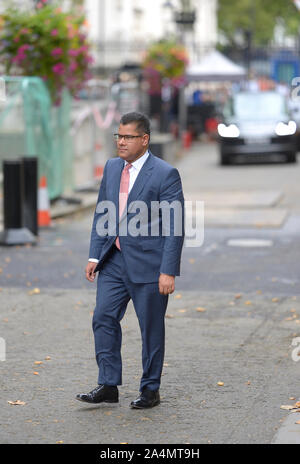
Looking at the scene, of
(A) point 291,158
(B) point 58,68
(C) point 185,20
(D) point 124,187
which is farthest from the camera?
(C) point 185,20

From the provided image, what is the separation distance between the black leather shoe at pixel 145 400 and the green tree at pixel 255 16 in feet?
241

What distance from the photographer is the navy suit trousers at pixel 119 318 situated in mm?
6332

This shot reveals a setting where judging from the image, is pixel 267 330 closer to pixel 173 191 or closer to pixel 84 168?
pixel 173 191

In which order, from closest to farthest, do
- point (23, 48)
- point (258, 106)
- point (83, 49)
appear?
point (23, 48), point (83, 49), point (258, 106)

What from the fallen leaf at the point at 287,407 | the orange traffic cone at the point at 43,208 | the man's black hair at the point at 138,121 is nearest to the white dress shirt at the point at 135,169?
the man's black hair at the point at 138,121

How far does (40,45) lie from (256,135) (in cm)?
1126

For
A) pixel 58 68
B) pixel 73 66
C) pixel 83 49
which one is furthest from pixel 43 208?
pixel 83 49

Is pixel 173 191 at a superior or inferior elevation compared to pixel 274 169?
superior

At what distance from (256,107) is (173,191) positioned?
76.5 feet

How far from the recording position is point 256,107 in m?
29.2

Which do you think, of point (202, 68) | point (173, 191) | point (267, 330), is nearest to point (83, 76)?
point (267, 330)

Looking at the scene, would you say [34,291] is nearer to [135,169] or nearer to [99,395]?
[99,395]

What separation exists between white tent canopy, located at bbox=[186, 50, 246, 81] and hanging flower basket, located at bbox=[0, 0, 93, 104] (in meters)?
21.3

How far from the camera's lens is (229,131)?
28.0 m
